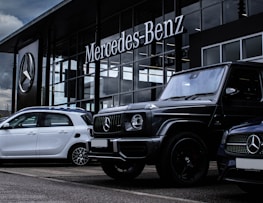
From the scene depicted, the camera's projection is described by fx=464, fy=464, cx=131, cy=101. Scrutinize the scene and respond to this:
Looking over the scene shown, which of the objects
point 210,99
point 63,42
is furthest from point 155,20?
point 210,99

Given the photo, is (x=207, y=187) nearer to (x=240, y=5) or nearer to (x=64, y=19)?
(x=240, y=5)

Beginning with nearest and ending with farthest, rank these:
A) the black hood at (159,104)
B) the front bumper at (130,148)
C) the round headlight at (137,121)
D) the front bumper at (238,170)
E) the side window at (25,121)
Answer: the front bumper at (238,170), the front bumper at (130,148), the round headlight at (137,121), the black hood at (159,104), the side window at (25,121)

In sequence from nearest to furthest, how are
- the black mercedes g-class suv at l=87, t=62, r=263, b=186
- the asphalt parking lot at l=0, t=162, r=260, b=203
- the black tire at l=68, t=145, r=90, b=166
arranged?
the asphalt parking lot at l=0, t=162, r=260, b=203
the black mercedes g-class suv at l=87, t=62, r=263, b=186
the black tire at l=68, t=145, r=90, b=166

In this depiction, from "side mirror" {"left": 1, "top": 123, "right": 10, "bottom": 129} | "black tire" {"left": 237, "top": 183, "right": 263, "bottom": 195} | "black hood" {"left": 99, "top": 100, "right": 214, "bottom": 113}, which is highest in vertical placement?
"black hood" {"left": 99, "top": 100, "right": 214, "bottom": 113}

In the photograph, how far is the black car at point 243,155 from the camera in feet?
17.1

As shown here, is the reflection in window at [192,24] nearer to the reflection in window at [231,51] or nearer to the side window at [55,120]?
the reflection in window at [231,51]

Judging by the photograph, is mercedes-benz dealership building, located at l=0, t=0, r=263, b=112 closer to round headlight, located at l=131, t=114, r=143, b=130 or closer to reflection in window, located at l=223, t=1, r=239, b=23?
reflection in window, located at l=223, t=1, r=239, b=23

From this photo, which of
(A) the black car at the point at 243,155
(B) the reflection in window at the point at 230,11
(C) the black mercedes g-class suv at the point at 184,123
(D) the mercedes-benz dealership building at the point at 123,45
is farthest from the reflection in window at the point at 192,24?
(A) the black car at the point at 243,155

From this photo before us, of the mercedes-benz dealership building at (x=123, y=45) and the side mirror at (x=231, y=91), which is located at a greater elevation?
the mercedes-benz dealership building at (x=123, y=45)

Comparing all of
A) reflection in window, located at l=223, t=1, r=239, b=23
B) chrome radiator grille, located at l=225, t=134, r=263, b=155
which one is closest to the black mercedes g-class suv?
chrome radiator grille, located at l=225, t=134, r=263, b=155

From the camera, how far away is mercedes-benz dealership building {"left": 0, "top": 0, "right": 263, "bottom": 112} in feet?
52.9

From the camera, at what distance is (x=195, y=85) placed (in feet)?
26.4

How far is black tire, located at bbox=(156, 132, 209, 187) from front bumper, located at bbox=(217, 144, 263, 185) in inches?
43.9

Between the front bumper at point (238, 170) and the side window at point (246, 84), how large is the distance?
6.49 feet
